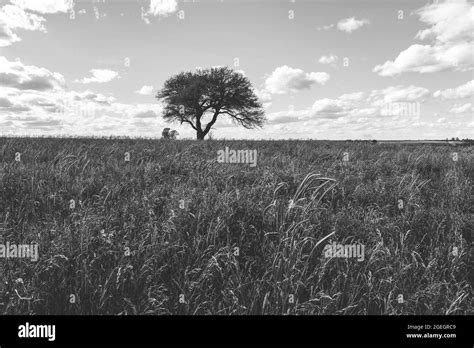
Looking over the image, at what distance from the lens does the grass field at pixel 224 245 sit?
3.73m

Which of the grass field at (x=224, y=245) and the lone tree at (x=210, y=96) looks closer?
the grass field at (x=224, y=245)

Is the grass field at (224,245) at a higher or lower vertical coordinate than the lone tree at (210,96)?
lower

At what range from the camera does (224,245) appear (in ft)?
15.4

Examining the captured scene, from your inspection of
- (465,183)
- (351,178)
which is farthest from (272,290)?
(465,183)

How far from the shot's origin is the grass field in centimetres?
373

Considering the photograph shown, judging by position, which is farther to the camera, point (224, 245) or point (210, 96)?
point (210, 96)

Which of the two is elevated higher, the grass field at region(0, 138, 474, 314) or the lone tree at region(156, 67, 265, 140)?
the lone tree at region(156, 67, 265, 140)

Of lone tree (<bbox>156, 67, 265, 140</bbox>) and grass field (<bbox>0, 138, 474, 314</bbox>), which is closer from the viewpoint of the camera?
grass field (<bbox>0, 138, 474, 314</bbox>)

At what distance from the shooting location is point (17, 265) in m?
3.96
